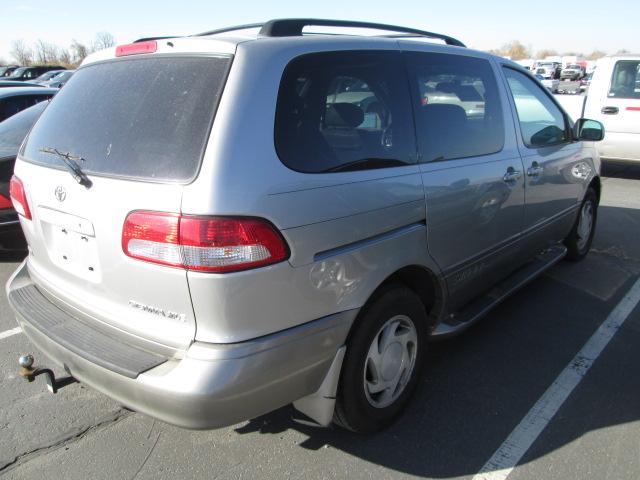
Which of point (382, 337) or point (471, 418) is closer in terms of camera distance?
point (382, 337)

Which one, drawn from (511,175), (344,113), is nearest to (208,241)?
(344,113)

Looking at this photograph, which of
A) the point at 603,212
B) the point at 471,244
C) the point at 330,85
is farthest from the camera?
the point at 603,212

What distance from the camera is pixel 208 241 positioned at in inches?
72.2

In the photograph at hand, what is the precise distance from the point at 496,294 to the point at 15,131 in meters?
4.78

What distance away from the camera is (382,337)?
101 inches

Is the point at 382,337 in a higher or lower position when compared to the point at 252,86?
lower

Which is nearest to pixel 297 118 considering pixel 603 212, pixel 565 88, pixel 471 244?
pixel 471 244

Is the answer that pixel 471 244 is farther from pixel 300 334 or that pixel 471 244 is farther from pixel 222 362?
pixel 222 362

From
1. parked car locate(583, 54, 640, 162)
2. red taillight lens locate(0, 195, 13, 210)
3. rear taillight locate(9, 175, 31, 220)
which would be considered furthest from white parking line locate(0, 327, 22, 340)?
parked car locate(583, 54, 640, 162)

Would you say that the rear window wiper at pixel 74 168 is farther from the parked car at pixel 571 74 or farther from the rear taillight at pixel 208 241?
the parked car at pixel 571 74

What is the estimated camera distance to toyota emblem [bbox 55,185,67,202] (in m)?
2.21

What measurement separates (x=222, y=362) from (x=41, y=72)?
34.4 metres

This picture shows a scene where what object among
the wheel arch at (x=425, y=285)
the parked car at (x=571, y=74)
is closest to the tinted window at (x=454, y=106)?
the wheel arch at (x=425, y=285)

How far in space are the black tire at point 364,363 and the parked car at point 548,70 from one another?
4202cm
